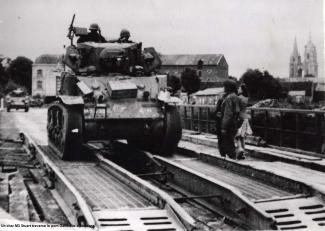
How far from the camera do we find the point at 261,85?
19328mm

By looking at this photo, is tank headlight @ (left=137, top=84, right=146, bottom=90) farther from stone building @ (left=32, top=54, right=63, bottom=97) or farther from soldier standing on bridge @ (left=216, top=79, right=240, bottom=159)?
stone building @ (left=32, top=54, right=63, bottom=97)

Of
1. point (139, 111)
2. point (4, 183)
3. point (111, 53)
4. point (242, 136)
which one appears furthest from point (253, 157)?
point (4, 183)

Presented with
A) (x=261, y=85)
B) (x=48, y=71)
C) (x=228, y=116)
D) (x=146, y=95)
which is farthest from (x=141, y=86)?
(x=261, y=85)

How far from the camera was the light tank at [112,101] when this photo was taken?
9.41m

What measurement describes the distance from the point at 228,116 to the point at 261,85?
33.8 ft

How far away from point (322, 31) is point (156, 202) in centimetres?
297

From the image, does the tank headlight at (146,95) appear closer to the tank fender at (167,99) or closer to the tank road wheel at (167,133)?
the tank fender at (167,99)

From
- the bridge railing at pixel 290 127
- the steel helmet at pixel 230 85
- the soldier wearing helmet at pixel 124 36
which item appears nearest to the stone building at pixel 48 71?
the soldier wearing helmet at pixel 124 36

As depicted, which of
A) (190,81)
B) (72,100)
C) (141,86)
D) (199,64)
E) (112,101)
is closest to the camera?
(72,100)

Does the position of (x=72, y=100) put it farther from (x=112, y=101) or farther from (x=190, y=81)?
(x=190, y=81)

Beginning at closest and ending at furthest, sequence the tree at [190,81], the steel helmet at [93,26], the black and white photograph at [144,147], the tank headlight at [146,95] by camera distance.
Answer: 1. the black and white photograph at [144,147]
2. the tank headlight at [146,95]
3. the steel helmet at [93,26]
4. the tree at [190,81]

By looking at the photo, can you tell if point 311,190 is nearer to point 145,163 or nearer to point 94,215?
point 94,215

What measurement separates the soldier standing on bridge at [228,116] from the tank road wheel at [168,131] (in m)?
0.78

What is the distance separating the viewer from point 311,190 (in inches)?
248
